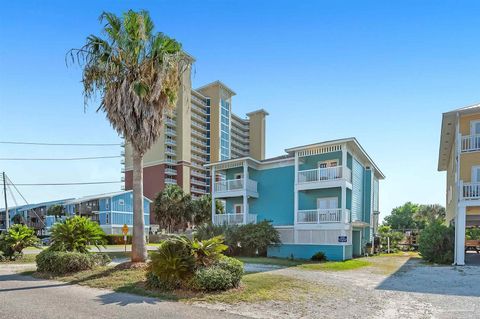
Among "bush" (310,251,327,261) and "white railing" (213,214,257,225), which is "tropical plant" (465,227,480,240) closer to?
"bush" (310,251,327,261)

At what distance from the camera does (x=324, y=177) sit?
77.4 ft

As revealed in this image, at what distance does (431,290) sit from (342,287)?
280 cm

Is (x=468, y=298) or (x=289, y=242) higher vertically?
(x=468, y=298)

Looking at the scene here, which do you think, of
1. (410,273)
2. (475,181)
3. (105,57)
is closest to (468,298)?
(410,273)

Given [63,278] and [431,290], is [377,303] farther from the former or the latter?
[63,278]

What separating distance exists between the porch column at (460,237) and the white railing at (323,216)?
6149 mm

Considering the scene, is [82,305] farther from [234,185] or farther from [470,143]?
[470,143]

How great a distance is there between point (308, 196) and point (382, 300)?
15.9m

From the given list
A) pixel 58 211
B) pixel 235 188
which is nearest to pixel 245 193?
pixel 235 188

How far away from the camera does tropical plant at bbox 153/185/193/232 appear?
5544cm

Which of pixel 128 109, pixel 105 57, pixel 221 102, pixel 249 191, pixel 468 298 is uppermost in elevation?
pixel 221 102

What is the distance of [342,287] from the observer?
1141 centimetres

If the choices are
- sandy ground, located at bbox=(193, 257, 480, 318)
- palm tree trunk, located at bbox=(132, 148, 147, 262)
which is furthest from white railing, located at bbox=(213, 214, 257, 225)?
sandy ground, located at bbox=(193, 257, 480, 318)

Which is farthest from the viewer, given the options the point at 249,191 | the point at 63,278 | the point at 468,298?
the point at 249,191
